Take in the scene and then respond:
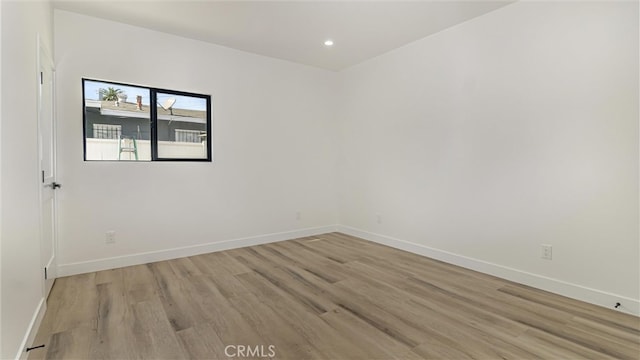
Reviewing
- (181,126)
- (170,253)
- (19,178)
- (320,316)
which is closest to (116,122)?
(181,126)

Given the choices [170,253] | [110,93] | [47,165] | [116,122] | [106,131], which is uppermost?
[110,93]

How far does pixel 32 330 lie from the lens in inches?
79.5

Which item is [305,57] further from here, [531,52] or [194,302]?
[194,302]

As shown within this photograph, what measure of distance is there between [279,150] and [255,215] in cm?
102

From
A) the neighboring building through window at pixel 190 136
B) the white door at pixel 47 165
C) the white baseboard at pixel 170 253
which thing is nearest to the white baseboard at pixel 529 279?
the white baseboard at pixel 170 253

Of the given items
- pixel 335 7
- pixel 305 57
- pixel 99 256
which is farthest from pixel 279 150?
pixel 99 256

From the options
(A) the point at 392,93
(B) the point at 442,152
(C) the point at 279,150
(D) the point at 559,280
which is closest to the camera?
(D) the point at 559,280

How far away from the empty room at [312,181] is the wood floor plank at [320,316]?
0.07ft

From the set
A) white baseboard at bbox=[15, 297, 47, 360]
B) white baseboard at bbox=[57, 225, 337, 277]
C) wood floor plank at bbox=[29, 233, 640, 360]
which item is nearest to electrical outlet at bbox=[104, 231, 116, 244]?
white baseboard at bbox=[57, 225, 337, 277]

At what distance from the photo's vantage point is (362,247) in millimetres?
4379

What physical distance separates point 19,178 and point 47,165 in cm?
127

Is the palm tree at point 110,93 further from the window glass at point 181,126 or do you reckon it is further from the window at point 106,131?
the window glass at point 181,126

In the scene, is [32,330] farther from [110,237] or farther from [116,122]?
[116,122]

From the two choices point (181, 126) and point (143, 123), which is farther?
point (181, 126)
